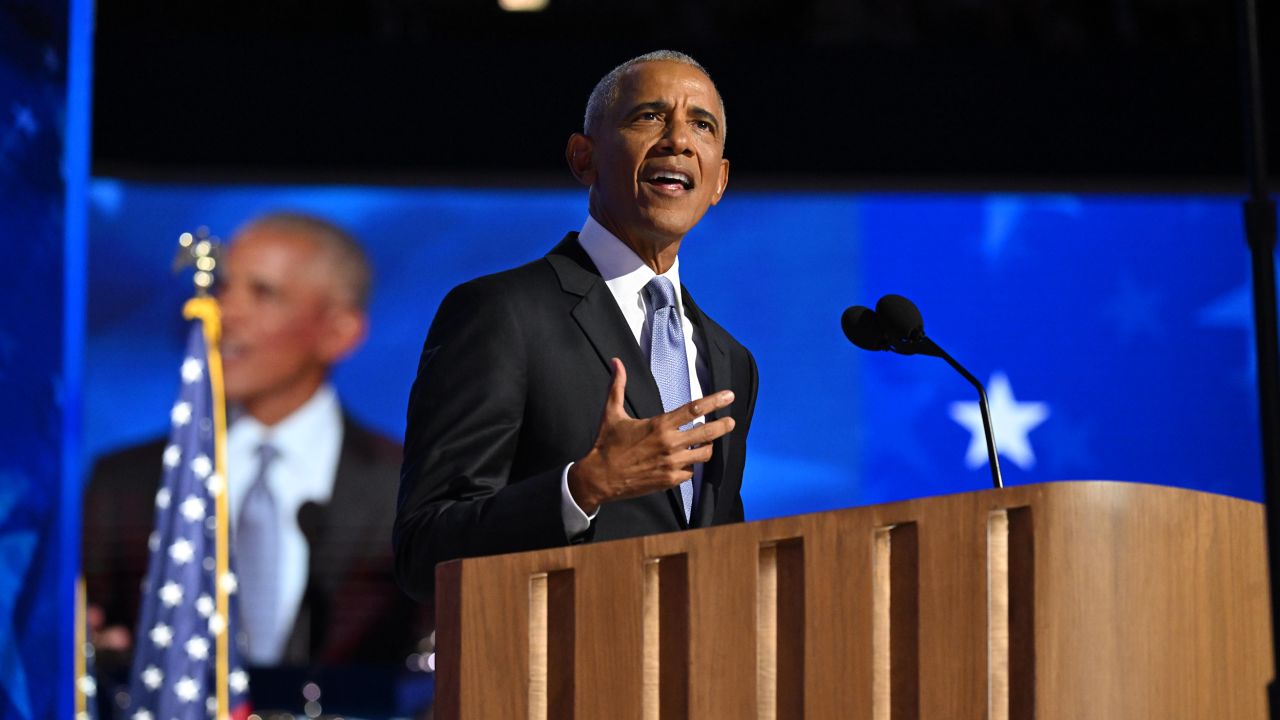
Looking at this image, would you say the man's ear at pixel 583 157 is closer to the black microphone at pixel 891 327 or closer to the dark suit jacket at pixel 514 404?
the dark suit jacket at pixel 514 404

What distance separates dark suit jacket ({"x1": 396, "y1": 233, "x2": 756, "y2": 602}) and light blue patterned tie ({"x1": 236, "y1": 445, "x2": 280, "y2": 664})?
398 cm

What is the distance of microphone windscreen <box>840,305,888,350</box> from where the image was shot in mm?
2027

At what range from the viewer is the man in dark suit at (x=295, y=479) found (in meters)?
5.69

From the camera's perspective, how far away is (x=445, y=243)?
5.90m

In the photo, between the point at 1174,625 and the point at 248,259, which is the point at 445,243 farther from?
the point at 1174,625

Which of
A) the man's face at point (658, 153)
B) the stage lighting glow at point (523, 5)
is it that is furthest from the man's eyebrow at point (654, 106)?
the stage lighting glow at point (523, 5)

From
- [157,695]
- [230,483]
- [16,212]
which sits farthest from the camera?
[230,483]

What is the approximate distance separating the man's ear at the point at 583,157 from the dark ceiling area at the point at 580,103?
3.77m

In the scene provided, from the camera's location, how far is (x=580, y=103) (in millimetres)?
5953

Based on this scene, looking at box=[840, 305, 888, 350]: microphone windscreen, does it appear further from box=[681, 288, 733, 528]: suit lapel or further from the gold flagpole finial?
the gold flagpole finial

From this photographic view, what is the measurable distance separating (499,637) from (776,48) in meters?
4.77

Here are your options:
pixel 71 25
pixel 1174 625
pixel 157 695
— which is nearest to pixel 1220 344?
pixel 157 695

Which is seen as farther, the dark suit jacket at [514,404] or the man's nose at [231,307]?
the man's nose at [231,307]

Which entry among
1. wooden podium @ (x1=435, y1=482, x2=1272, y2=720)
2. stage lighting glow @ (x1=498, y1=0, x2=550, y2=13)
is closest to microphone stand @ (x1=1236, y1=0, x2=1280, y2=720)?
wooden podium @ (x1=435, y1=482, x2=1272, y2=720)
